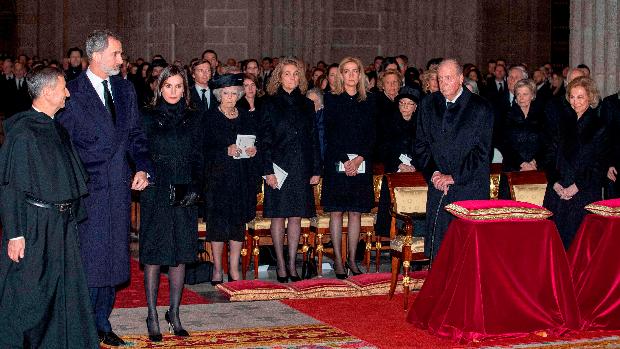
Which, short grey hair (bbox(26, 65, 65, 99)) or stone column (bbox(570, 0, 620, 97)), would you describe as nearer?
short grey hair (bbox(26, 65, 65, 99))

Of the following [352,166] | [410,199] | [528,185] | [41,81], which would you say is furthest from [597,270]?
[41,81]

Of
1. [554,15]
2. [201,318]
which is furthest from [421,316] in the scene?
[554,15]

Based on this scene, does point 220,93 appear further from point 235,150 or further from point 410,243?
point 410,243

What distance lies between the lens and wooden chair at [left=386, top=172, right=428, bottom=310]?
949 cm

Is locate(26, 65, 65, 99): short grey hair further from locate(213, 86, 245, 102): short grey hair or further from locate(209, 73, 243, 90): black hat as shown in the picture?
locate(213, 86, 245, 102): short grey hair

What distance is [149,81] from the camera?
47.3 feet

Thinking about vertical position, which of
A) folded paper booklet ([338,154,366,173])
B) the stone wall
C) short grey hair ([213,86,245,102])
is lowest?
folded paper booklet ([338,154,366,173])

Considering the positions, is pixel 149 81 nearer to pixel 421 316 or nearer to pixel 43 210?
pixel 421 316

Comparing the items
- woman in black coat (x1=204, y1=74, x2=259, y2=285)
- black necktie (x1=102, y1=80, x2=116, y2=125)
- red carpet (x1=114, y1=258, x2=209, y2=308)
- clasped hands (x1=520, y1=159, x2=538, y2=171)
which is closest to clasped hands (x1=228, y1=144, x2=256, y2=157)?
woman in black coat (x1=204, y1=74, x2=259, y2=285)

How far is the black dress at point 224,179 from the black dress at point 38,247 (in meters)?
3.12

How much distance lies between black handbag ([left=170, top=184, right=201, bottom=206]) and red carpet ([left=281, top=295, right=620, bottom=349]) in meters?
1.46

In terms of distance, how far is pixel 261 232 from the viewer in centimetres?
1081

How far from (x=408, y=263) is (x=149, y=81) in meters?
5.81

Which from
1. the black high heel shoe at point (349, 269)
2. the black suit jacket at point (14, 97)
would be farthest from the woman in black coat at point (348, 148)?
the black suit jacket at point (14, 97)
